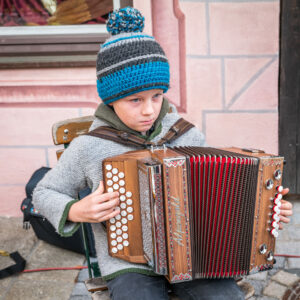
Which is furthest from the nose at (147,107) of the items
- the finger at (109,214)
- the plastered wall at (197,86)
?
the plastered wall at (197,86)

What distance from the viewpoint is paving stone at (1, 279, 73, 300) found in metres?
1.93

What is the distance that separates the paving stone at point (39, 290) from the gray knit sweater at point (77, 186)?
0.76m

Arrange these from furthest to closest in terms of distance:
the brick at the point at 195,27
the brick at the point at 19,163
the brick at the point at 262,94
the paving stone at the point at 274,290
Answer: the brick at the point at 19,163 → the brick at the point at 262,94 → the brick at the point at 195,27 → the paving stone at the point at 274,290

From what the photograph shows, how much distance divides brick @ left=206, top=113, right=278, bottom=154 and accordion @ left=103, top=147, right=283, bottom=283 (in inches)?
56.0

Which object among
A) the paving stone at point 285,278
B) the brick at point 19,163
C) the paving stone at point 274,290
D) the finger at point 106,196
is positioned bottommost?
the paving stone at point 274,290

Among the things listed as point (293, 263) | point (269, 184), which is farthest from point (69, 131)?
point (293, 263)

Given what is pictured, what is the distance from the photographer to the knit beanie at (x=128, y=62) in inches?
50.9

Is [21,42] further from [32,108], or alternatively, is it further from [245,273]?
[245,273]

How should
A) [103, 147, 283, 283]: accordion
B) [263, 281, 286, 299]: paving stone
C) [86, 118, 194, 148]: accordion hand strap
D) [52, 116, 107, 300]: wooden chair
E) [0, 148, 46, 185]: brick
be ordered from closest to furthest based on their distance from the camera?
[103, 147, 283, 283]: accordion, [86, 118, 194, 148]: accordion hand strap, [52, 116, 107, 300]: wooden chair, [263, 281, 286, 299]: paving stone, [0, 148, 46, 185]: brick

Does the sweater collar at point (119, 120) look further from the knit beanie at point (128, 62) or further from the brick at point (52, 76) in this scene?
the brick at point (52, 76)

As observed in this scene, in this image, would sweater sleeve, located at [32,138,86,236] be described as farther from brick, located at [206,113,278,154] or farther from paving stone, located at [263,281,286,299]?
brick, located at [206,113,278,154]

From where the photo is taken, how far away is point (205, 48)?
2.55m

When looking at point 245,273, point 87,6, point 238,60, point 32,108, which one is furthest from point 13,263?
point 238,60

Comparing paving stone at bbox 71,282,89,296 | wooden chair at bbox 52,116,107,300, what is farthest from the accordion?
paving stone at bbox 71,282,89,296
